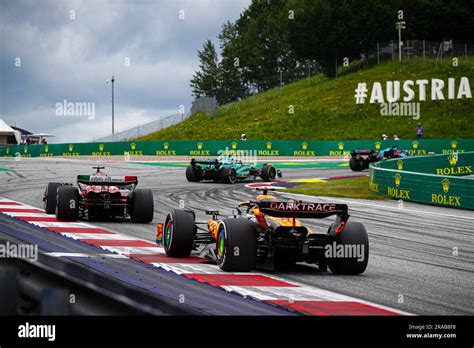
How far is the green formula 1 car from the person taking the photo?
30.8 meters

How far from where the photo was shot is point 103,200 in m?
16.8

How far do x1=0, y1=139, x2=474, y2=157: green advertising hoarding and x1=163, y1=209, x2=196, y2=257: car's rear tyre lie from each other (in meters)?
37.9

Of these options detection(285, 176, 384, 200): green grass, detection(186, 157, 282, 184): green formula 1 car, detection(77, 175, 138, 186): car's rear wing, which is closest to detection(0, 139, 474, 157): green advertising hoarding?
detection(285, 176, 384, 200): green grass

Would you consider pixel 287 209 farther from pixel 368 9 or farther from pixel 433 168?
pixel 368 9

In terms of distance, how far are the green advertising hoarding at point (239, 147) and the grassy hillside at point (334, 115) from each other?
1017 cm

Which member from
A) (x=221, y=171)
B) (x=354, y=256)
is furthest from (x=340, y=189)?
(x=354, y=256)

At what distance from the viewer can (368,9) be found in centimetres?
7831

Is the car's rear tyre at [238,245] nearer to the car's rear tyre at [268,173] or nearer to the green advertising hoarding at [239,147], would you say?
the car's rear tyre at [268,173]

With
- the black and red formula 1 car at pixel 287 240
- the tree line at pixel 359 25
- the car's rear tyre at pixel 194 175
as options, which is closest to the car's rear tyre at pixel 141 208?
the black and red formula 1 car at pixel 287 240

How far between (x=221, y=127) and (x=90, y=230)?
184ft

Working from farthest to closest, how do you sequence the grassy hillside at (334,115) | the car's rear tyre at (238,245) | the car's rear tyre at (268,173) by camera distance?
the grassy hillside at (334,115) → the car's rear tyre at (268,173) → the car's rear tyre at (238,245)

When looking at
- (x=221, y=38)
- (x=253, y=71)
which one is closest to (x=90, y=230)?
(x=253, y=71)

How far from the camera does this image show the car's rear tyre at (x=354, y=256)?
10.6 metres

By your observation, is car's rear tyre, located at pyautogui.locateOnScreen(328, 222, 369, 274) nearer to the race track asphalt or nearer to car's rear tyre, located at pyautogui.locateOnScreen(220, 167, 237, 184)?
the race track asphalt
